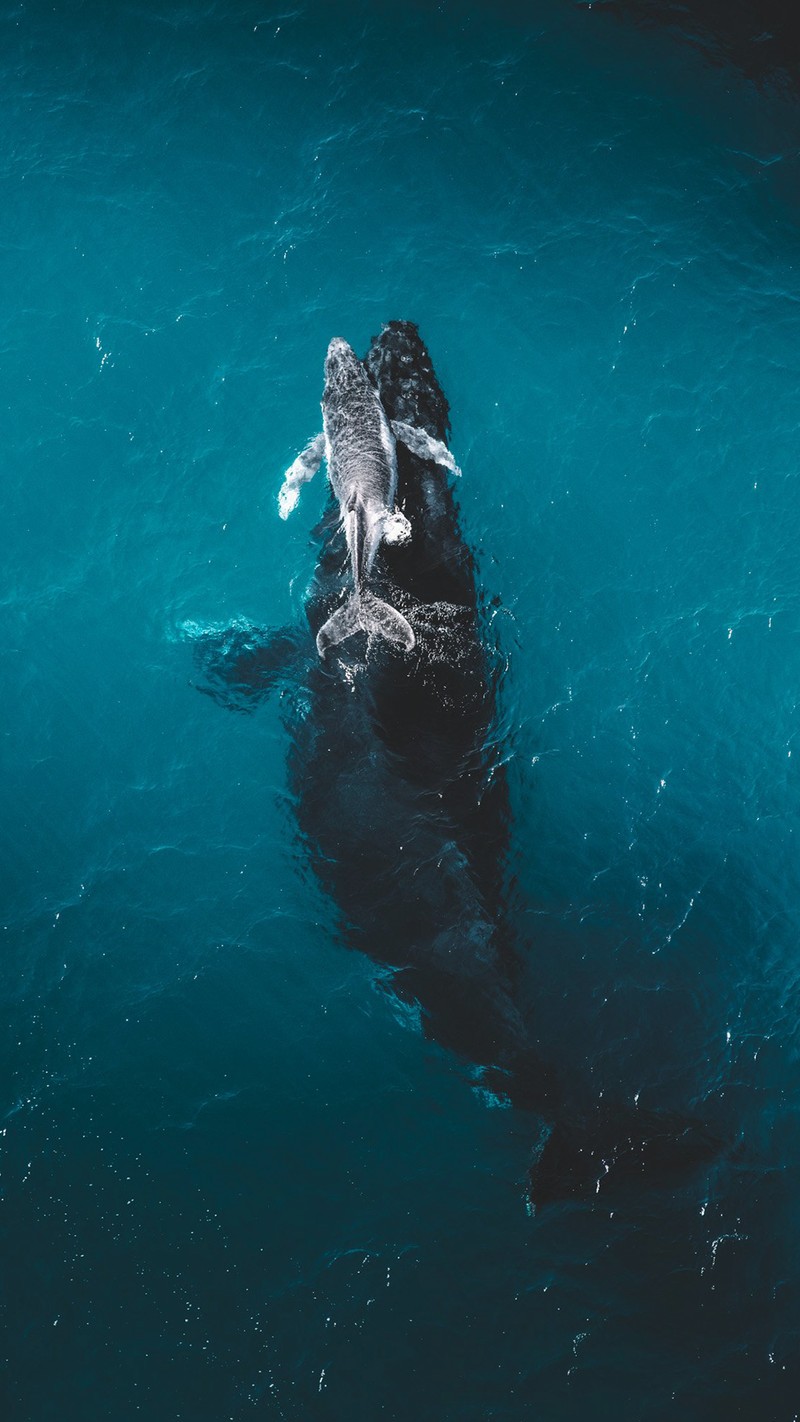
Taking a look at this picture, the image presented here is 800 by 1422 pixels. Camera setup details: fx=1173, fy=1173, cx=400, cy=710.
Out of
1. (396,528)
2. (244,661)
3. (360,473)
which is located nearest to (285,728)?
(244,661)

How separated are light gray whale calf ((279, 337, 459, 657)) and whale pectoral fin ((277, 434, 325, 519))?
0.04 m

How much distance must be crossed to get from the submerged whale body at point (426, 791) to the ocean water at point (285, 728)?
0.80m

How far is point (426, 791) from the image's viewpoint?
1543 inches

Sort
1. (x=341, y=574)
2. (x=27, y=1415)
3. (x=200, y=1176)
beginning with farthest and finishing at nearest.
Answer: (x=341, y=574) < (x=200, y=1176) < (x=27, y=1415)

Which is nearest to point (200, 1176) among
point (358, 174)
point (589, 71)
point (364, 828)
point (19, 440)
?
point (364, 828)

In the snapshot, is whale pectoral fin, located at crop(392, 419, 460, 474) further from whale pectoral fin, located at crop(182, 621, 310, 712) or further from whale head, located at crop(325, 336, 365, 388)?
whale pectoral fin, located at crop(182, 621, 310, 712)

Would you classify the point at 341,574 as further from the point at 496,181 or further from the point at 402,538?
the point at 496,181

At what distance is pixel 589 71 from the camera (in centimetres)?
4769

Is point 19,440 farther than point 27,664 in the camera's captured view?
Yes

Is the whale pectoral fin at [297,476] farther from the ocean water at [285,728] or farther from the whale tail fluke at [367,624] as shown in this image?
the whale tail fluke at [367,624]

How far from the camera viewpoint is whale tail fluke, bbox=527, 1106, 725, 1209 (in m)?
34.1

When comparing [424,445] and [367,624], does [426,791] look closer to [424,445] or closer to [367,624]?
[367,624]

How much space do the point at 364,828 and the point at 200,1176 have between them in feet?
38.5

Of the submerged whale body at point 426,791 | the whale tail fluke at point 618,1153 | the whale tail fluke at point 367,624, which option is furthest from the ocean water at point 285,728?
the whale tail fluke at point 367,624
